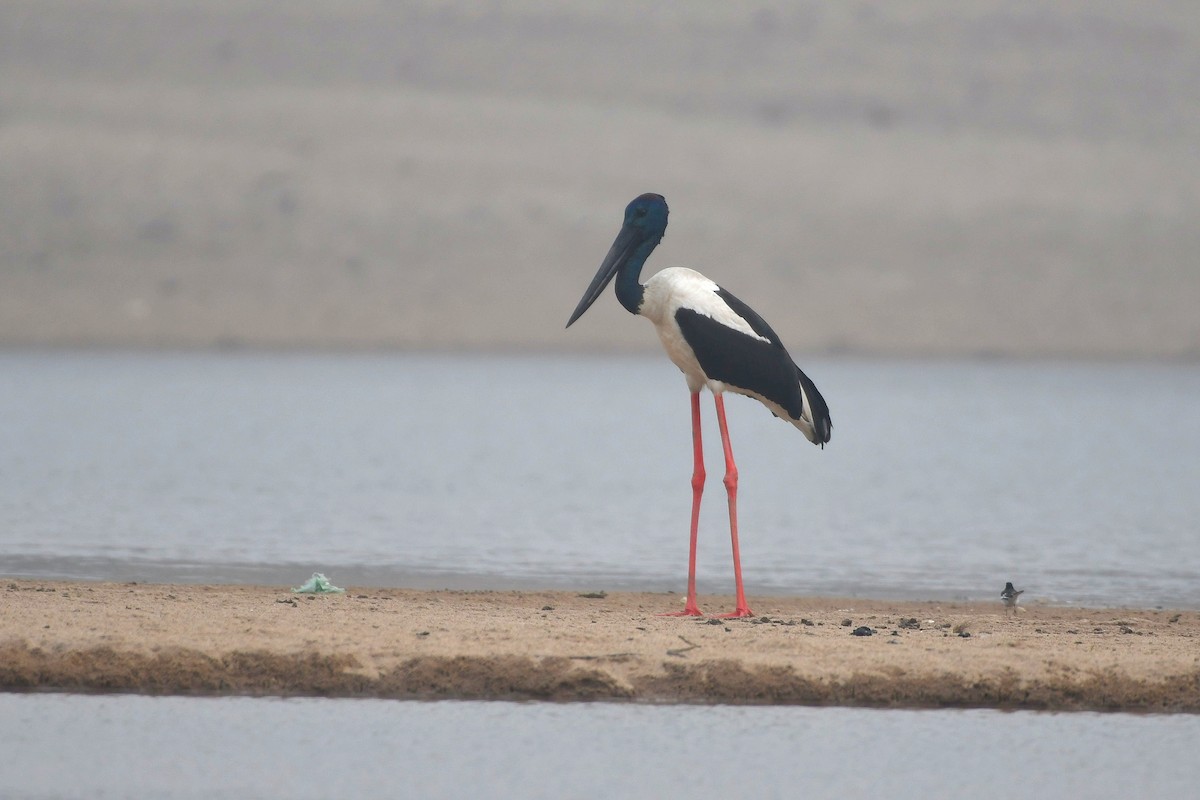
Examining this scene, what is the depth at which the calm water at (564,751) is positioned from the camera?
8.35 m

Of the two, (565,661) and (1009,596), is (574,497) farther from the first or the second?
(565,661)

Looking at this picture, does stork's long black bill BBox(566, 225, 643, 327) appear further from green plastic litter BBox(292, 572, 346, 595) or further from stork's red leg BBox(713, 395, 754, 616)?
green plastic litter BBox(292, 572, 346, 595)

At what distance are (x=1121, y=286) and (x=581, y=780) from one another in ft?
409

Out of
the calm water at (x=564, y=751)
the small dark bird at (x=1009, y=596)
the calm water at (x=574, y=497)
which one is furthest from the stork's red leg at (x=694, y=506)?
the small dark bird at (x=1009, y=596)

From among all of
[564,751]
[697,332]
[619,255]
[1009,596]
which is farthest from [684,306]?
[1009,596]

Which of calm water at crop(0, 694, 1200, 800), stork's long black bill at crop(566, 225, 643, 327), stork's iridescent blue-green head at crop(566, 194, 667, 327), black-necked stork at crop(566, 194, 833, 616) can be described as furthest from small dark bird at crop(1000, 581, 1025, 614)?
calm water at crop(0, 694, 1200, 800)

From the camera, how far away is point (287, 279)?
127 meters

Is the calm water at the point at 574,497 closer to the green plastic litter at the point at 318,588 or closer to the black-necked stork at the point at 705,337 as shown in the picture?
the green plastic litter at the point at 318,588

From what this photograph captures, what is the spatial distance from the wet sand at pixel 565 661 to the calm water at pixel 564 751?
0.53 feet

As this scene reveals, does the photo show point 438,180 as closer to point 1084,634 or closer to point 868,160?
point 868,160

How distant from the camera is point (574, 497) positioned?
2884 cm

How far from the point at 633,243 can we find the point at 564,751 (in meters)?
4.90

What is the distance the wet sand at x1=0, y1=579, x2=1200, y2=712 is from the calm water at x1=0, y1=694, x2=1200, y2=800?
0.16 metres

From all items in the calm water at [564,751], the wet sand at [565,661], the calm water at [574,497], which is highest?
the calm water at [574,497]
